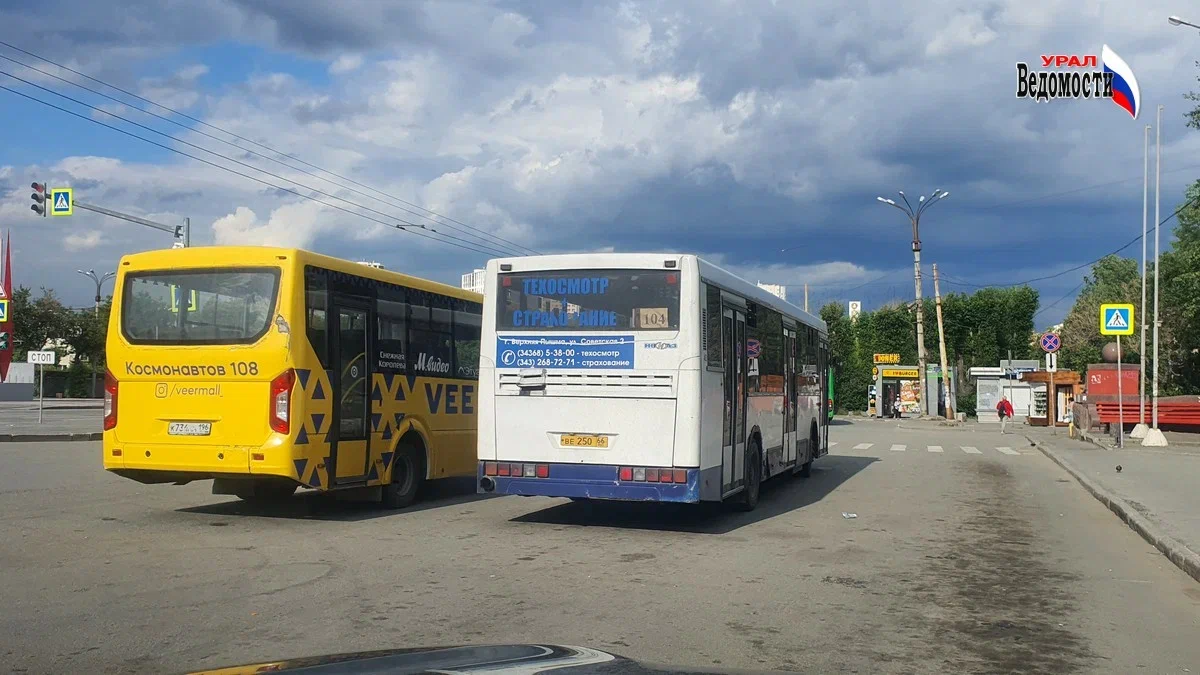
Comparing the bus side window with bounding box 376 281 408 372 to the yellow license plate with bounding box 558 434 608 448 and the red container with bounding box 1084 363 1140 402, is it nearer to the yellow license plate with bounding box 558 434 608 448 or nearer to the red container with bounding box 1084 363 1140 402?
the yellow license plate with bounding box 558 434 608 448

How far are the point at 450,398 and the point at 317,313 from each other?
10.7 ft

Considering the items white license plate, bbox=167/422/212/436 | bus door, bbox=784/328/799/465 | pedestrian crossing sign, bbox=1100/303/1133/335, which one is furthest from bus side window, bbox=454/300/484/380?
pedestrian crossing sign, bbox=1100/303/1133/335

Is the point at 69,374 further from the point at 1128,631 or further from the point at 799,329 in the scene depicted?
the point at 1128,631

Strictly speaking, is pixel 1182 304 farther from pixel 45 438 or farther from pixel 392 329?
pixel 45 438

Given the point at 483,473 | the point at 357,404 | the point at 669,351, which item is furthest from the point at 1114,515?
the point at 357,404

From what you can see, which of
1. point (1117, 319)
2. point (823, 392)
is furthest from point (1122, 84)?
point (823, 392)

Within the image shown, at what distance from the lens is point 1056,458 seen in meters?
25.8

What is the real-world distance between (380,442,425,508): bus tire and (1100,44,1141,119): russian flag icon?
24374 millimetres

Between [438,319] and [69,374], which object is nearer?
[438,319]

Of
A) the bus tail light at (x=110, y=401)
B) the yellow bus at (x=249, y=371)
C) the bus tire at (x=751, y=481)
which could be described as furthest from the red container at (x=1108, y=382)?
the bus tail light at (x=110, y=401)

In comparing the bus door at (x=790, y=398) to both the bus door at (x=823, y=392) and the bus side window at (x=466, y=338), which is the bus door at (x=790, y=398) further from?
the bus side window at (x=466, y=338)

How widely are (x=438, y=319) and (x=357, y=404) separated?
234 cm

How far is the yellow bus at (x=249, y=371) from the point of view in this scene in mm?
11406

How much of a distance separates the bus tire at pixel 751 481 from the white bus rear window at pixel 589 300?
10.1 ft
